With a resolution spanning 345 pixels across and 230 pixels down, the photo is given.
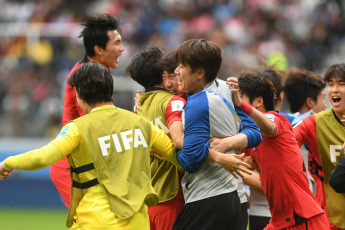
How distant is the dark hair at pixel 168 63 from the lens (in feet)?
15.7

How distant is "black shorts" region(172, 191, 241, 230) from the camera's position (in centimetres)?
417

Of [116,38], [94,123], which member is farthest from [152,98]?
[116,38]

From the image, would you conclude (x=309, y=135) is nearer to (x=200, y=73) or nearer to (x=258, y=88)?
(x=258, y=88)

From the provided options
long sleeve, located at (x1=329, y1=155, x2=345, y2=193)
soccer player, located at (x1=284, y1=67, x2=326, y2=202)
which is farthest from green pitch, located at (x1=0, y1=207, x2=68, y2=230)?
long sleeve, located at (x1=329, y1=155, x2=345, y2=193)

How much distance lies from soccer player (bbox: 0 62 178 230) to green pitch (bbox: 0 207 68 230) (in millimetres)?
6296

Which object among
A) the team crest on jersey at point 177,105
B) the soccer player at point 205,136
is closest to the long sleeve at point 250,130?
the soccer player at point 205,136

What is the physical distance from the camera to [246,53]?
1441cm

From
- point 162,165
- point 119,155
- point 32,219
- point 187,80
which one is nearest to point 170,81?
point 187,80

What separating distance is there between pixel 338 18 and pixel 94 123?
12.1 meters

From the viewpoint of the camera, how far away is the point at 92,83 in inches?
163

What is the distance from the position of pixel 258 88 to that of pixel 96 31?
2.03 metres

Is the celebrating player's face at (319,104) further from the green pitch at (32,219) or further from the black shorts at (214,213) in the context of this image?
the green pitch at (32,219)

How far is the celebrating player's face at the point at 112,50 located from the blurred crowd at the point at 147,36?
5.92 m

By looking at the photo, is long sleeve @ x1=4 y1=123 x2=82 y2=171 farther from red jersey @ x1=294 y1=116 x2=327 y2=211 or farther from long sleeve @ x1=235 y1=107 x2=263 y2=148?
red jersey @ x1=294 y1=116 x2=327 y2=211
